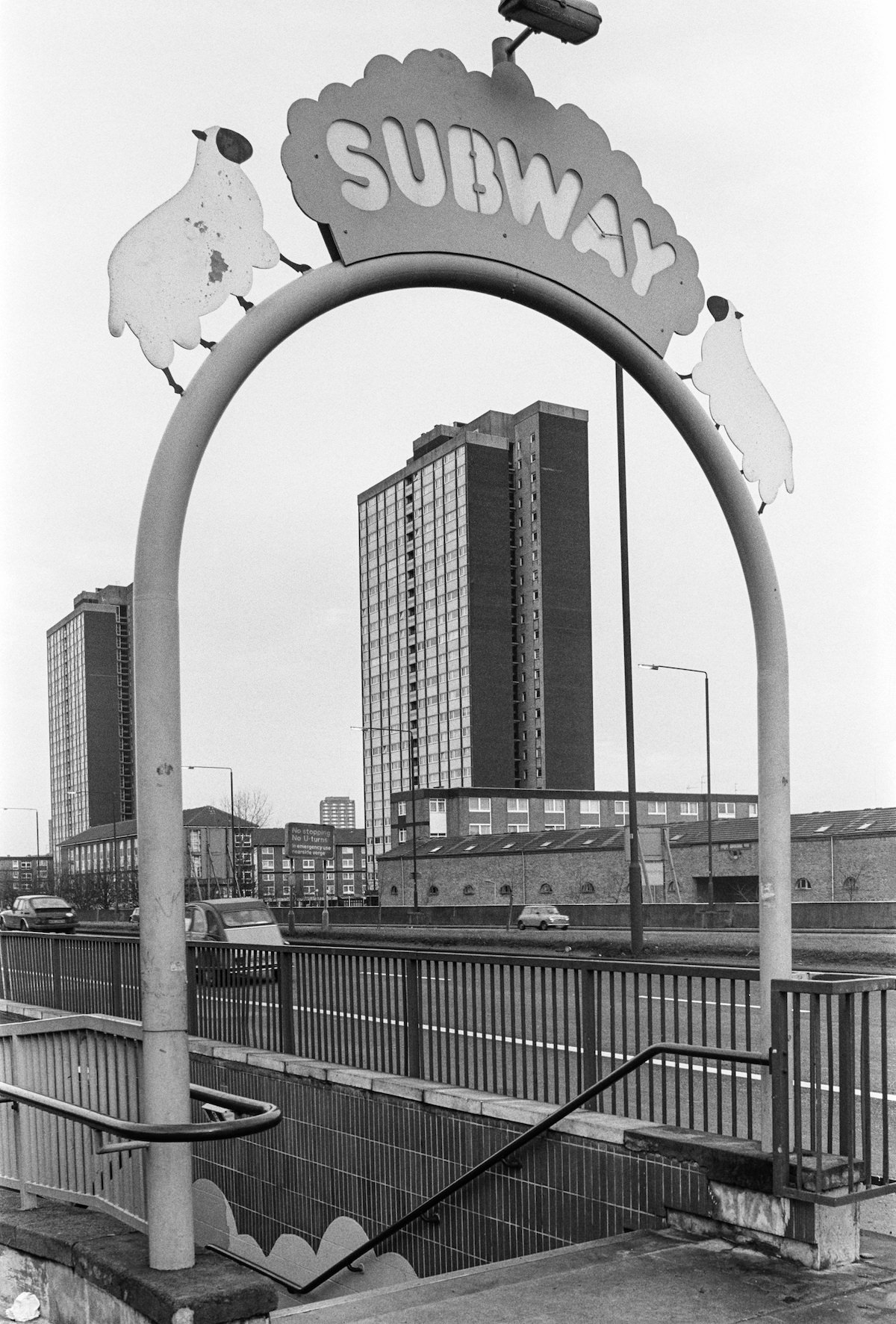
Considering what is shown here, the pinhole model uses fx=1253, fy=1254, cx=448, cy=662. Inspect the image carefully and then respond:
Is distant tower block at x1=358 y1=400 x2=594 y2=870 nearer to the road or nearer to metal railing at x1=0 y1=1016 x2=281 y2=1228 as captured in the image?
the road

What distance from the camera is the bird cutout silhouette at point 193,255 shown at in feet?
16.5

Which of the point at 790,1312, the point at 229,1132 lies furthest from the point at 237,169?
the point at 790,1312

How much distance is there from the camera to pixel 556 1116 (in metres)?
7.12

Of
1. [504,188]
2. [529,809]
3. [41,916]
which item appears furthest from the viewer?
[529,809]

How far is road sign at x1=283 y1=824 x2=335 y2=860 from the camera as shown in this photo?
6562 cm

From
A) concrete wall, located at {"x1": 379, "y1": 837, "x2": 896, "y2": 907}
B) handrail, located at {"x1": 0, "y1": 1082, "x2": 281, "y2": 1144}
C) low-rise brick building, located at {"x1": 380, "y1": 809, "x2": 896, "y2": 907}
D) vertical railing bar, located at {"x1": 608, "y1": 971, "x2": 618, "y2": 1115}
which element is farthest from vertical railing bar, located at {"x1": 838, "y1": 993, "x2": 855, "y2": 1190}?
concrete wall, located at {"x1": 379, "y1": 837, "x2": 896, "y2": 907}

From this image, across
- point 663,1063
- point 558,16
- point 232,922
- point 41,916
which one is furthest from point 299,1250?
point 41,916

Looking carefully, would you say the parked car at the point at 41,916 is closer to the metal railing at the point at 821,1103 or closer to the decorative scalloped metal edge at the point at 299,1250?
the decorative scalloped metal edge at the point at 299,1250

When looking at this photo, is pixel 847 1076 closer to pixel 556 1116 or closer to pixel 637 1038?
pixel 556 1116

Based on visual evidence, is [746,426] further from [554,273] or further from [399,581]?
[399,581]

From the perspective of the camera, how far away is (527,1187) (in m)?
7.45

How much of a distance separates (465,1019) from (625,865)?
5572 cm

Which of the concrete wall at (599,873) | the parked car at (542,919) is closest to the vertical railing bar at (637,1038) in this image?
Answer: the concrete wall at (599,873)

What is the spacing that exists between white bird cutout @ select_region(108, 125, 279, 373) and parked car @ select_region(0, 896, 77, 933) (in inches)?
2061
